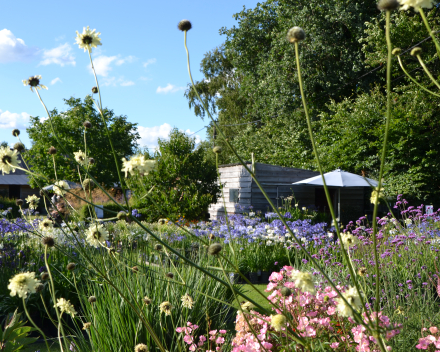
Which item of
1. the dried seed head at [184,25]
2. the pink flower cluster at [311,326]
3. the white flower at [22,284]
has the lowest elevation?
the pink flower cluster at [311,326]

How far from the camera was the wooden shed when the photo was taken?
14664 mm

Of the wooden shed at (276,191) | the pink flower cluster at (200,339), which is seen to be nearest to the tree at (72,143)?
the wooden shed at (276,191)

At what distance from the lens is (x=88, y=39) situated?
166 cm

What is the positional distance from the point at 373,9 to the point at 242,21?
671cm

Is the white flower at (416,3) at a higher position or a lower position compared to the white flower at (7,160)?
higher

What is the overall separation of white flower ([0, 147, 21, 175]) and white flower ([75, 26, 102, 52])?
0.53 m

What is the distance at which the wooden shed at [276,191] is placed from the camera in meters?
14.7

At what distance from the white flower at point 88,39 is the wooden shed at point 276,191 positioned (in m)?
12.6

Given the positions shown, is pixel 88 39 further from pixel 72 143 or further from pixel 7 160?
pixel 72 143

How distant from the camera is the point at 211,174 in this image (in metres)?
14.0

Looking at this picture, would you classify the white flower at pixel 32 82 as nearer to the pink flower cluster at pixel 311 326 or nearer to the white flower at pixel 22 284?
the white flower at pixel 22 284

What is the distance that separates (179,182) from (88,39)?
11.4 metres

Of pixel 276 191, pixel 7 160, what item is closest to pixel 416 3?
pixel 7 160

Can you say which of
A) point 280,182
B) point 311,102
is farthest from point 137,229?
point 311,102
